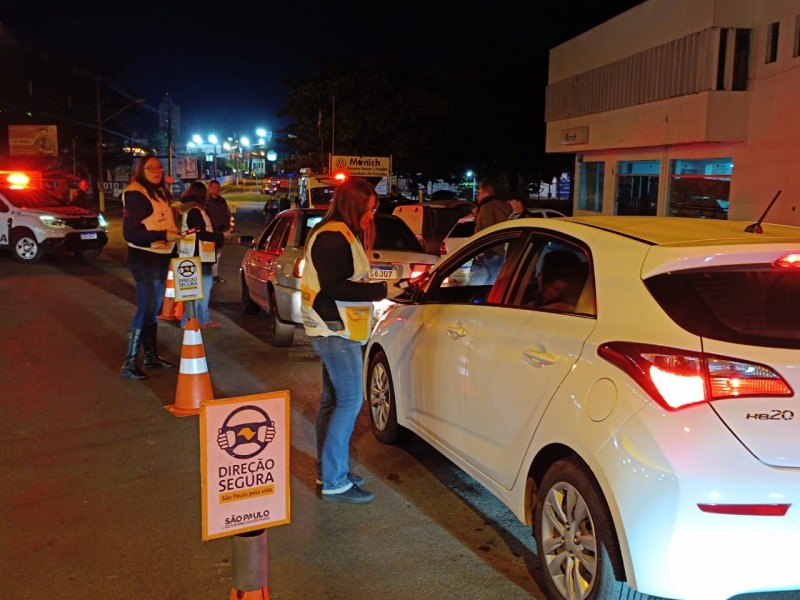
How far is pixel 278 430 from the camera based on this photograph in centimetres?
241

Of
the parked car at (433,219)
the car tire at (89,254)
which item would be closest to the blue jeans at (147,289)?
the parked car at (433,219)

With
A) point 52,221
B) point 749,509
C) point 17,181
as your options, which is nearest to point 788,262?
point 749,509

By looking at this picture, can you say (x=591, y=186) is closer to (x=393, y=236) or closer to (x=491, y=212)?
(x=491, y=212)

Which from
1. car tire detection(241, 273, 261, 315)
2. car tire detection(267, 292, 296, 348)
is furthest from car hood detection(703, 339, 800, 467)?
car tire detection(241, 273, 261, 315)

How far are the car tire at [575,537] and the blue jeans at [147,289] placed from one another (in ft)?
15.7

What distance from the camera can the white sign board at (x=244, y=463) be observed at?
2309 millimetres

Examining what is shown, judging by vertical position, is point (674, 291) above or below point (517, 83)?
below

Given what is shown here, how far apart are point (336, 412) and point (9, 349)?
226 inches

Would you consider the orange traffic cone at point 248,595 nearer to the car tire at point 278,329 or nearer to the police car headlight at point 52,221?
the car tire at point 278,329

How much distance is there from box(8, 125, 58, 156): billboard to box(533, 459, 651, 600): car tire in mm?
53253

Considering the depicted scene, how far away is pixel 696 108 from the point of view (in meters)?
20.8

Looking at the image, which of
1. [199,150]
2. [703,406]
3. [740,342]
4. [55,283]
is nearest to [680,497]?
[703,406]

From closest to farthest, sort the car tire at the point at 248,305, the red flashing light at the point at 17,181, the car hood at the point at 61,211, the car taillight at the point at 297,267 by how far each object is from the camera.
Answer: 1. the car taillight at the point at 297,267
2. the car tire at the point at 248,305
3. the car hood at the point at 61,211
4. the red flashing light at the point at 17,181

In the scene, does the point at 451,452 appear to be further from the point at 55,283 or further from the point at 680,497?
the point at 55,283
